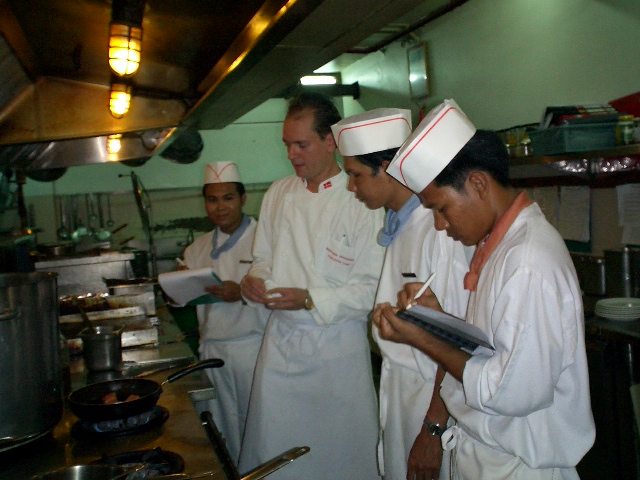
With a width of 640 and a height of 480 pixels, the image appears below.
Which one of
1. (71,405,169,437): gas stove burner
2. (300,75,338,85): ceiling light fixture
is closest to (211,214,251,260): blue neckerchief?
(71,405,169,437): gas stove burner

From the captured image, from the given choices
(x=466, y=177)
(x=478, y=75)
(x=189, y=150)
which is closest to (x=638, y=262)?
(x=478, y=75)

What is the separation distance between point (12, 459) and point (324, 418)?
4.34 ft

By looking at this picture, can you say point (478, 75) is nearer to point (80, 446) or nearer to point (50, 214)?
point (80, 446)

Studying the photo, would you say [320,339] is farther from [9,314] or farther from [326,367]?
[9,314]

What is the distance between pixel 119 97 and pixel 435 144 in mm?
1916

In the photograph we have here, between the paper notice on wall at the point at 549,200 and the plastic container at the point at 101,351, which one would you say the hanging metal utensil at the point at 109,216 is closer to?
the paper notice on wall at the point at 549,200

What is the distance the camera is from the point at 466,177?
140cm

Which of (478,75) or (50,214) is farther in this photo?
(50,214)

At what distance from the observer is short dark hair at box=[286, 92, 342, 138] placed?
2.40 meters

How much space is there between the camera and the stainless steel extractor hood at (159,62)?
1566 millimetres

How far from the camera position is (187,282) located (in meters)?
2.75

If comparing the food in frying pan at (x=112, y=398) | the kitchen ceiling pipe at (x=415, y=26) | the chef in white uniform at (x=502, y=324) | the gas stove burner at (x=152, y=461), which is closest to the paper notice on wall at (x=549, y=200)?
the kitchen ceiling pipe at (x=415, y=26)

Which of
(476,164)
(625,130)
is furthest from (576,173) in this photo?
(476,164)

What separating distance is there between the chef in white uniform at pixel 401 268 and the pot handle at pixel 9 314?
1.05 metres
